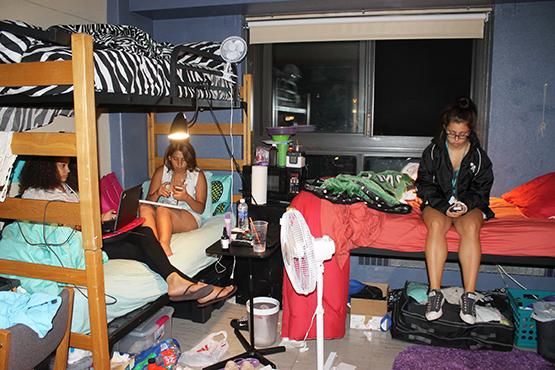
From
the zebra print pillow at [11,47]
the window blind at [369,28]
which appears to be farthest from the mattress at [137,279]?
the window blind at [369,28]

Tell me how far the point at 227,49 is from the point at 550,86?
2551 mm

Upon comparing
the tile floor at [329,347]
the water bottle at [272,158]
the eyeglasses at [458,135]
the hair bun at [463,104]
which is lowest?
the tile floor at [329,347]

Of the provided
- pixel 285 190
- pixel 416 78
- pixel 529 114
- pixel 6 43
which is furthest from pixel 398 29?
pixel 6 43

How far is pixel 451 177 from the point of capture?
3.03m

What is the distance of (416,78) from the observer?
13.9 ft

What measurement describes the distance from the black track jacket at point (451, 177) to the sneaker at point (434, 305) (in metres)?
0.52

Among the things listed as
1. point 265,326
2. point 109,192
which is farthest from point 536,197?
point 109,192

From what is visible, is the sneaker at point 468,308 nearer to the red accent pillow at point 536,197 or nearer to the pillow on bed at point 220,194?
the red accent pillow at point 536,197

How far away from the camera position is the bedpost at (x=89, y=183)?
1800 millimetres

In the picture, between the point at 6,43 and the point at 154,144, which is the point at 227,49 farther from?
the point at 6,43

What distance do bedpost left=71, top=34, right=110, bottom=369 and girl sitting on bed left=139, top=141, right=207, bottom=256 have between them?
1.23 metres

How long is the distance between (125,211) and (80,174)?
2.71 ft

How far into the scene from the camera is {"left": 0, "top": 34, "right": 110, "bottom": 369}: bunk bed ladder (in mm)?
1819

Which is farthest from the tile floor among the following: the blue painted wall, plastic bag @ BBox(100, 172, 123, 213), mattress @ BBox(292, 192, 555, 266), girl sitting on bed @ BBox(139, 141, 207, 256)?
the blue painted wall
